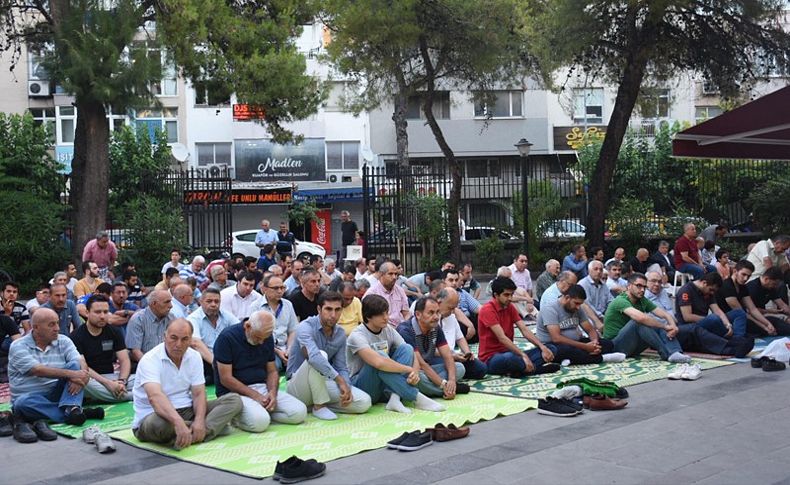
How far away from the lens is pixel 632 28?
23.3 meters

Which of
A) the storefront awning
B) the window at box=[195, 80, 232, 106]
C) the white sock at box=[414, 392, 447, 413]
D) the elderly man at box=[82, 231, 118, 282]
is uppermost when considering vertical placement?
the window at box=[195, 80, 232, 106]

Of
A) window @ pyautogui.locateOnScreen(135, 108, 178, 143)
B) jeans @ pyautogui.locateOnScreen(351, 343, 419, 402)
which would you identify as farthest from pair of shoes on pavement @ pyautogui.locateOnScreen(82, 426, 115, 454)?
window @ pyautogui.locateOnScreen(135, 108, 178, 143)

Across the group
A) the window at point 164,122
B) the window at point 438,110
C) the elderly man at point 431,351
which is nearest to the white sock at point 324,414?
the elderly man at point 431,351

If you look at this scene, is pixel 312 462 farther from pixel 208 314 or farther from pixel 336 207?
pixel 336 207

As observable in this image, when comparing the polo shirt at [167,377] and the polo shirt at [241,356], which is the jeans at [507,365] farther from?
the polo shirt at [167,377]

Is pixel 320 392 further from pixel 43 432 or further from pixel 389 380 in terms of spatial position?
pixel 43 432

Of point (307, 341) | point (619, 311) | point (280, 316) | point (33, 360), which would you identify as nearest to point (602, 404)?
point (307, 341)

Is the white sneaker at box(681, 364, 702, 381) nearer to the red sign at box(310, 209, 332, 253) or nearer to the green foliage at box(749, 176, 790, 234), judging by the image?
the green foliage at box(749, 176, 790, 234)

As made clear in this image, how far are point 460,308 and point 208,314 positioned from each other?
4758mm

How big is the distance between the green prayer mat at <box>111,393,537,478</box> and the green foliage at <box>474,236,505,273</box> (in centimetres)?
1611

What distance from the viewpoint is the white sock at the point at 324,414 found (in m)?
9.03

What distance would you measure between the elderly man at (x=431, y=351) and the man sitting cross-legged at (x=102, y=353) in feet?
9.65

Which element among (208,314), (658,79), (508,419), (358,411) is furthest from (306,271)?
(658,79)

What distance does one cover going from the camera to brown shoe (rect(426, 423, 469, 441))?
7988 millimetres
